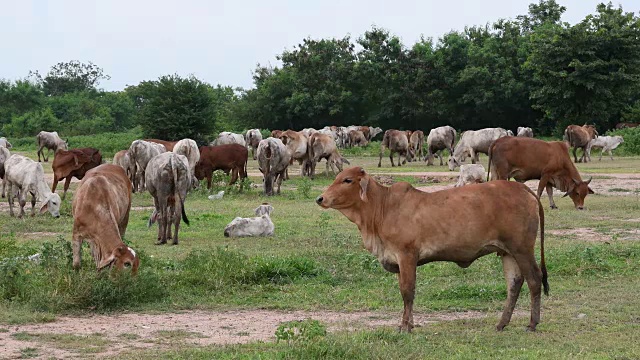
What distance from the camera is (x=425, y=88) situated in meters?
61.3

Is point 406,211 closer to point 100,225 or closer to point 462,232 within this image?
point 462,232

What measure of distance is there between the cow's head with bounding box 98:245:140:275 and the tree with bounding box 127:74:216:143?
105ft

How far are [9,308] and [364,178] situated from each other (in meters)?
4.09

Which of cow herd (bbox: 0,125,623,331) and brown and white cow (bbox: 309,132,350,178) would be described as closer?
cow herd (bbox: 0,125,623,331)

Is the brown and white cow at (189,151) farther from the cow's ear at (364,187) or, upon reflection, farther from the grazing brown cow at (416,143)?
the grazing brown cow at (416,143)

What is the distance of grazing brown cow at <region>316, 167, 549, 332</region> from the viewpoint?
911 centimetres

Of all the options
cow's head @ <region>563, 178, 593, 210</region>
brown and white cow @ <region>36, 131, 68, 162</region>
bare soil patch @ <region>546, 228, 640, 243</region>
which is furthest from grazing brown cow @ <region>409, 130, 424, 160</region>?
bare soil patch @ <region>546, 228, 640, 243</region>

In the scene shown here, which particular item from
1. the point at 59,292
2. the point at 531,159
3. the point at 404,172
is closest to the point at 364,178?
the point at 59,292

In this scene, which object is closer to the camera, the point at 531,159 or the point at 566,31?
the point at 531,159

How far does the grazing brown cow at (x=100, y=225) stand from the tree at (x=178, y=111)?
30.8 m

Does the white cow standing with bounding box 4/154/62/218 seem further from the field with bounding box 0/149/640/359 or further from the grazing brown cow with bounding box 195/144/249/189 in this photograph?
the grazing brown cow with bounding box 195/144/249/189

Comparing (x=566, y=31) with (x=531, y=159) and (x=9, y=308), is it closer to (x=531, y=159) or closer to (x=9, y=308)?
(x=531, y=159)

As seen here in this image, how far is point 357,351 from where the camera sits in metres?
7.89

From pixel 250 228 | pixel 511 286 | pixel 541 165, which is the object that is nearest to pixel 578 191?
pixel 541 165
